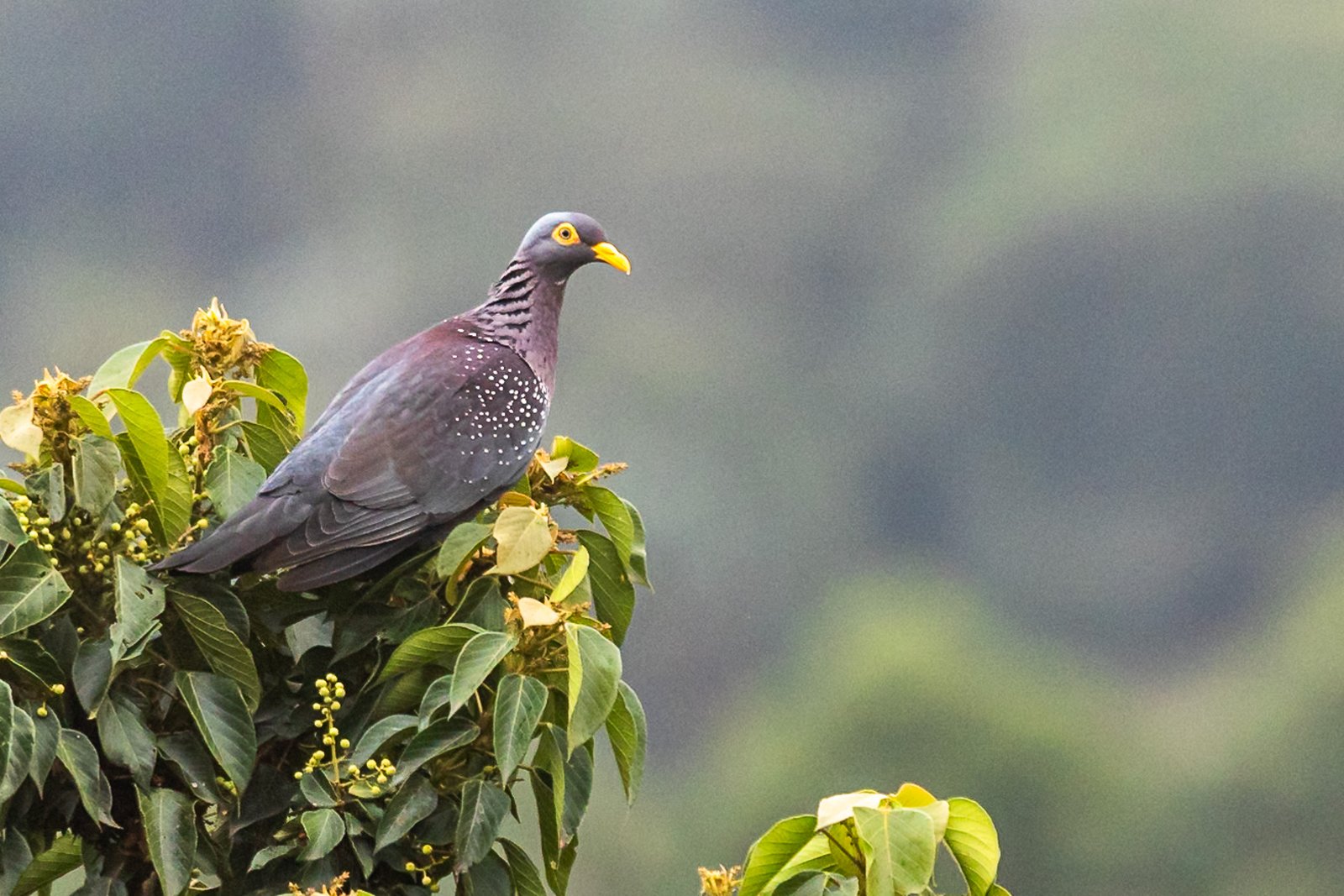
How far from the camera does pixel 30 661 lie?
1385 millimetres

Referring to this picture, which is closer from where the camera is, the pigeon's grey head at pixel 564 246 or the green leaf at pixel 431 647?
the green leaf at pixel 431 647

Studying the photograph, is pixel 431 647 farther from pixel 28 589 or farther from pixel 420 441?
pixel 420 441

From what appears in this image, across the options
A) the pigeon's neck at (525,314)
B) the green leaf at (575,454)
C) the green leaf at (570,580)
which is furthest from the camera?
the pigeon's neck at (525,314)

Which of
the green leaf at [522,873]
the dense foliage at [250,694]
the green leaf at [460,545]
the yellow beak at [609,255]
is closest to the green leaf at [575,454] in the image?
the dense foliage at [250,694]

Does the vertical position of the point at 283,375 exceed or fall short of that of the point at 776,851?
it exceeds it

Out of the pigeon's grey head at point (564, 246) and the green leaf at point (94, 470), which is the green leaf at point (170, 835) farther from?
the pigeon's grey head at point (564, 246)

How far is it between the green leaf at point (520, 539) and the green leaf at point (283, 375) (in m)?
0.34

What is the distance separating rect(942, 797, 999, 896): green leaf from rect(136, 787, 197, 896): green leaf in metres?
0.63

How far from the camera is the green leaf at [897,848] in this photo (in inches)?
45.3

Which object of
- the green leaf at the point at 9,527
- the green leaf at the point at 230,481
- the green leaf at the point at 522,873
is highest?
the green leaf at the point at 9,527

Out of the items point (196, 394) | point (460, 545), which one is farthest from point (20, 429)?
point (460, 545)

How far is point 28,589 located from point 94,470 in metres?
0.11

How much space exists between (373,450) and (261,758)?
0.42 metres

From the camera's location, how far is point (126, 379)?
1625mm
